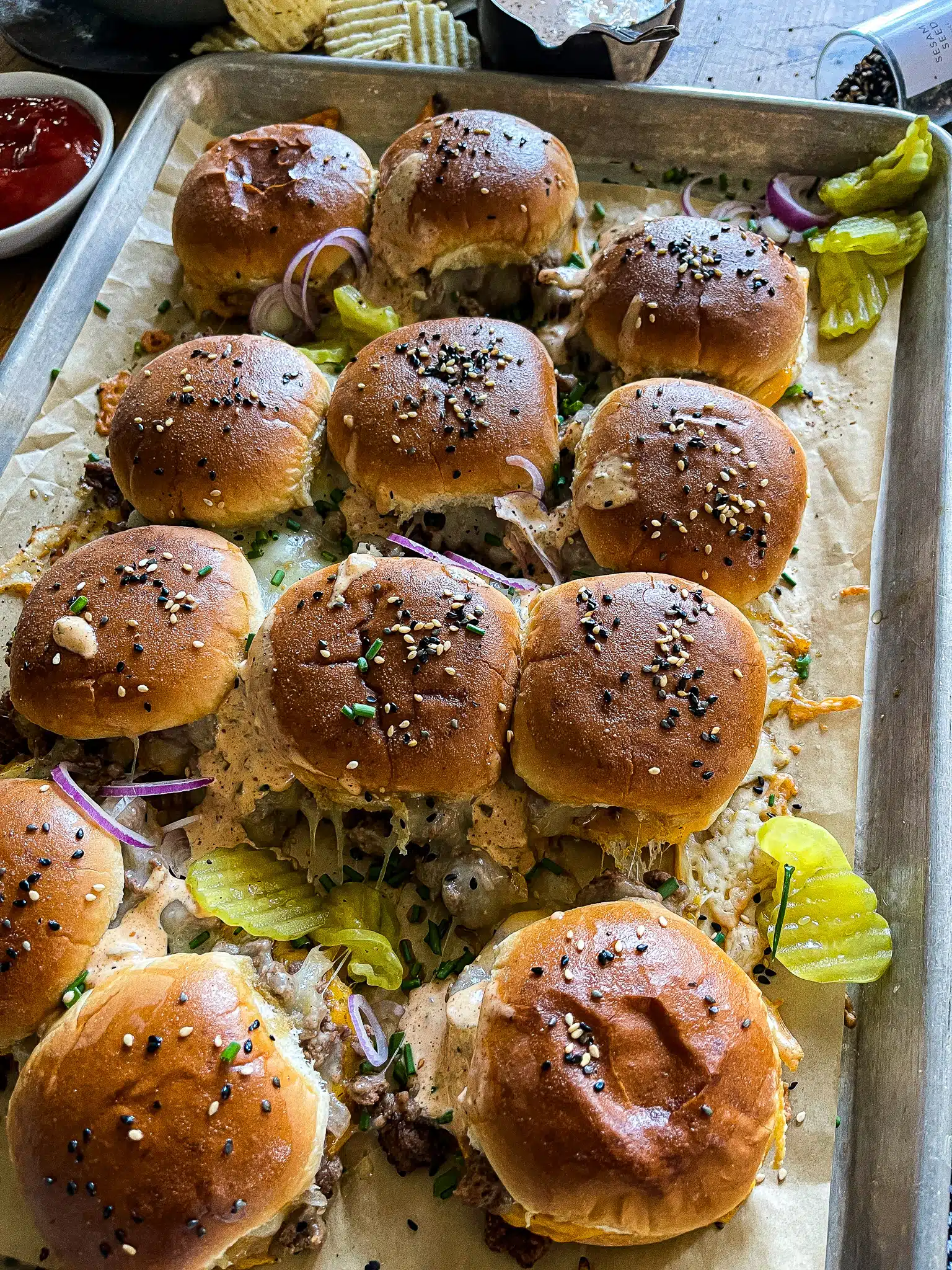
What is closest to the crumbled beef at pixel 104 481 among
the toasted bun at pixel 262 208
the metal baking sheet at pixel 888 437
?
the metal baking sheet at pixel 888 437

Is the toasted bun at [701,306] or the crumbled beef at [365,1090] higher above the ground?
the toasted bun at [701,306]

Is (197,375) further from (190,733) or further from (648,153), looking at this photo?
(648,153)

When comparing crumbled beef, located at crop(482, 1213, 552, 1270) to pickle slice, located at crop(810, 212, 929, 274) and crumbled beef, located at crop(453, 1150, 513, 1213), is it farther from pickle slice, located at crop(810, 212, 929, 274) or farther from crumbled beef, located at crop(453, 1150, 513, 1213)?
pickle slice, located at crop(810, 212, 929, 274)

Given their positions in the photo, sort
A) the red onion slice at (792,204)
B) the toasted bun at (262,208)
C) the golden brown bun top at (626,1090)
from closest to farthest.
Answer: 1. the golden brown bun top at (626,1090)
2. the toasted bun at (262,208)
3. the red onion slice at (792,204)

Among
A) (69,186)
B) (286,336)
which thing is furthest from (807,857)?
(69,186)

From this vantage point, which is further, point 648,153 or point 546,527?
point 648,153

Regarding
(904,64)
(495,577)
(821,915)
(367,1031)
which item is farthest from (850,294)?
(367,1031)

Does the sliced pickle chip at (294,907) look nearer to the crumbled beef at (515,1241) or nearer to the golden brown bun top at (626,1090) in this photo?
the golden brown bun top at (626,1090)
